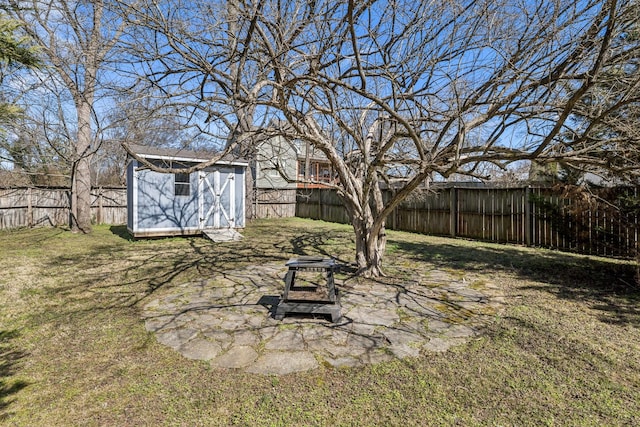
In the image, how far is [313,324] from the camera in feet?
10.9

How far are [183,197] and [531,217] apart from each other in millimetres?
9733

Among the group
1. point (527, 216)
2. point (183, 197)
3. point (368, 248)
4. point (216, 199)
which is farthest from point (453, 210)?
point (183, 197)

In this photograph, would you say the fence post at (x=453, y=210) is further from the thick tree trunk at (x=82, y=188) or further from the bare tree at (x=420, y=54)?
the thick tree trunk at (x=82, y=188)

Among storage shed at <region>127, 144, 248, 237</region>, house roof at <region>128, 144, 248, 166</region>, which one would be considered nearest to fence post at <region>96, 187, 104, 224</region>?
storage shed at <region>127, 144, 248, 237</region>

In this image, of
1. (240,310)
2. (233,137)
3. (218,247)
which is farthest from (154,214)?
(240,310)

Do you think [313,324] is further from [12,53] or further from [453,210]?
[453,210]

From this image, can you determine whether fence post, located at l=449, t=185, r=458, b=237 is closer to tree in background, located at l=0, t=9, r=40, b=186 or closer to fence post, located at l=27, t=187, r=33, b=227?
tree in background, located at l=0, t=9, r=40, b=186

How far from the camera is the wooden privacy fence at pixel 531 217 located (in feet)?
19.8

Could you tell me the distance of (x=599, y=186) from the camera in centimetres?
614

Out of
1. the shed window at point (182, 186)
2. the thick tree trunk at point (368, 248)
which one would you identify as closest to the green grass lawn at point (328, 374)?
the thick tree trunk at point (368, 248)

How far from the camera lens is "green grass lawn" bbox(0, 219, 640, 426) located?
1955 mm

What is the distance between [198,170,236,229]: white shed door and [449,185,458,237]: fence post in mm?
7040

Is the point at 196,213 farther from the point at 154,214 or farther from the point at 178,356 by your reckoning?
the point at 178,356

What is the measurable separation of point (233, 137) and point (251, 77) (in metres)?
0.98
